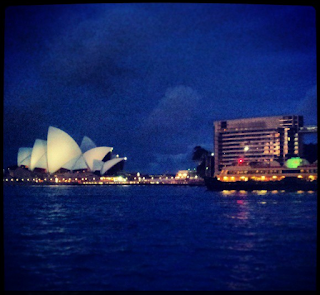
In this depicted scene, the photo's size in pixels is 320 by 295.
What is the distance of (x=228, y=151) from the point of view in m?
54.4

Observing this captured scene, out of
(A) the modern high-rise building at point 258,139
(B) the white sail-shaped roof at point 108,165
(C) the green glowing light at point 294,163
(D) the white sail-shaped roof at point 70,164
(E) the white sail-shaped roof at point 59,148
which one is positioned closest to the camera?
(C) the green glowing light at point 294,163

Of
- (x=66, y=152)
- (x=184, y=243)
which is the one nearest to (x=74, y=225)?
(x=184, y=243)

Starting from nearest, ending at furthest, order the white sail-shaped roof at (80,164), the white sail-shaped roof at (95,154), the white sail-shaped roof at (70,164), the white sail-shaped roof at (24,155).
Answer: the white sail-shaped roof at (70,164), the white sail-shaped roof at (80,164), the white sail-shaped roof at (95,154), the white sail-shaped roof at (24,155)

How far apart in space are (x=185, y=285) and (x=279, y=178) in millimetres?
30286

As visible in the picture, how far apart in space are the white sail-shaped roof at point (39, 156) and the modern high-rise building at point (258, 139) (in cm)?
2112

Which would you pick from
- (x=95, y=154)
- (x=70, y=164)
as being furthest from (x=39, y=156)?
(x=95, y=154)

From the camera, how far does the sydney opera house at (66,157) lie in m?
47.9

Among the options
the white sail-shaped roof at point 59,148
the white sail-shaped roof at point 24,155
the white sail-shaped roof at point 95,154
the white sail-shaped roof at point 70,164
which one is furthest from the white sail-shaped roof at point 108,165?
the white sail-shaped roof at point 24,155

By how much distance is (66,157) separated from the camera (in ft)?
165

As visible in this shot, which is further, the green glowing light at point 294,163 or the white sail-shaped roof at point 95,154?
the white sail-shaped roof at point 95,154

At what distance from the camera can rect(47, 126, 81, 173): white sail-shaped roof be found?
46.2 meters

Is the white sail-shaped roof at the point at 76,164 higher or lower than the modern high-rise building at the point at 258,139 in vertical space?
lower

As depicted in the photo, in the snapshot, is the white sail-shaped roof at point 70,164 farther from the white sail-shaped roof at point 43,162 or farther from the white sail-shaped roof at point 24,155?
the white sail-shaped roof at point 24,155

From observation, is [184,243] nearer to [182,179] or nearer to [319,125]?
[319,125]
